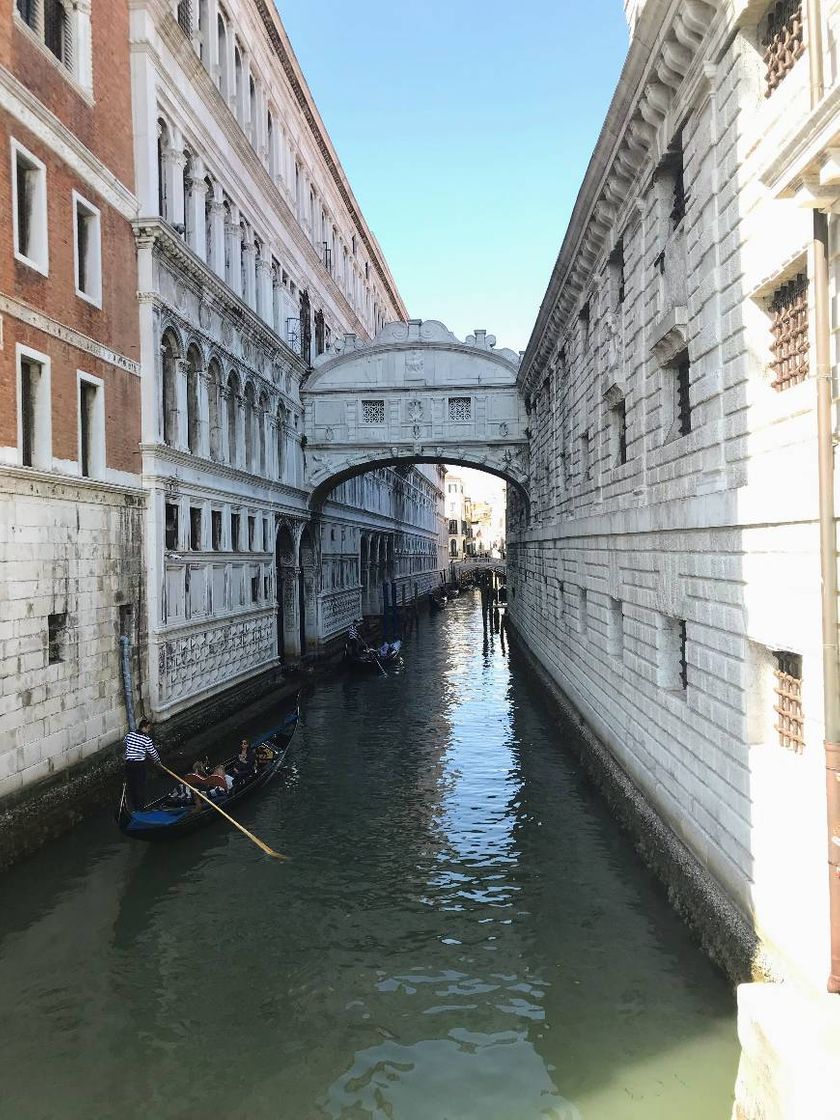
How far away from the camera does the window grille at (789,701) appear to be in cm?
613

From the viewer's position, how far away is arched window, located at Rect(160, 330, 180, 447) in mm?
15445

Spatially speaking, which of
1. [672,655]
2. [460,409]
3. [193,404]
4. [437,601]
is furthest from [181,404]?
[437,601]

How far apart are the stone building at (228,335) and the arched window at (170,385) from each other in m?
0.02

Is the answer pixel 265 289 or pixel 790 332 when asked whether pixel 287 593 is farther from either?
pixel 790 332

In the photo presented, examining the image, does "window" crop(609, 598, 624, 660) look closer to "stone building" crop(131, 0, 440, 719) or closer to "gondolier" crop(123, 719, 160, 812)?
"gondolier" crop(123, 719, 160, 812)

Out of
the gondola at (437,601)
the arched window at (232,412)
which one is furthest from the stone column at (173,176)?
→ the gondola at (437,601)

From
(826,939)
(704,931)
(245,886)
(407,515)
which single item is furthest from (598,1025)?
(407,515)

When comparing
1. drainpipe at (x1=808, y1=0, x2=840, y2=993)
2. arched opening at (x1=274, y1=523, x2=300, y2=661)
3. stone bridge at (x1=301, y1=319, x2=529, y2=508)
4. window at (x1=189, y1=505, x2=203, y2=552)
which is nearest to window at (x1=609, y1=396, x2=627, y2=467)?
drainpipe at (x1=808, y1=0, x2=840, y2=993)

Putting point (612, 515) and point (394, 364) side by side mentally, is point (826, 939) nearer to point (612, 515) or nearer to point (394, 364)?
point (612, 515)

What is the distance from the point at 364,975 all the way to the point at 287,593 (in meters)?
18.0

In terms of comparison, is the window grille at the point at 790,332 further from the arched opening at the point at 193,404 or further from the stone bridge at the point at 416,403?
the stone bridge at the point at 416,403

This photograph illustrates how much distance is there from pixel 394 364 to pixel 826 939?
22097mm

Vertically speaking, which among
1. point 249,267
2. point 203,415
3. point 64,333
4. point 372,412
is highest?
point 249,267

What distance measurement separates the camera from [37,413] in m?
11.1
